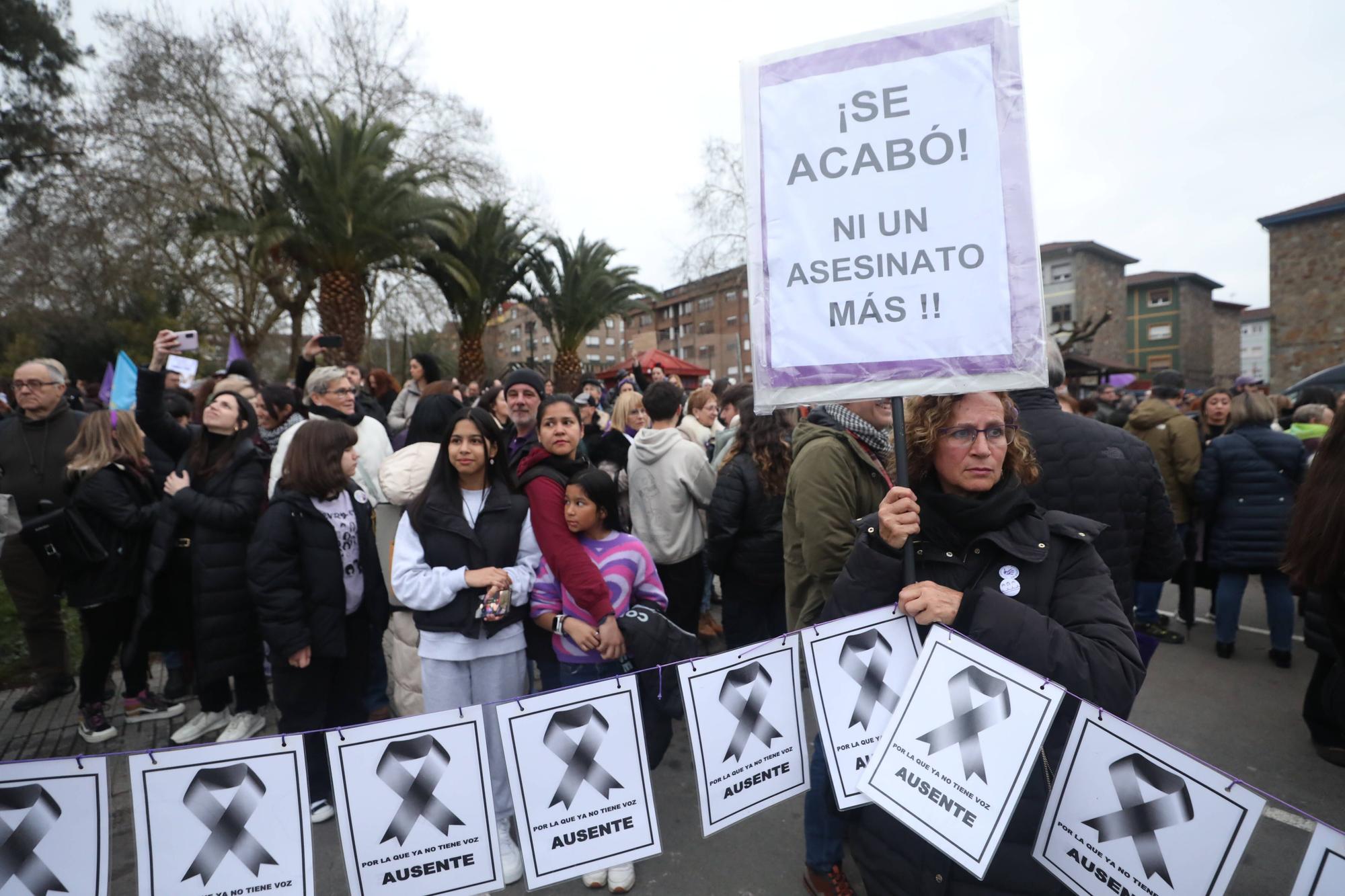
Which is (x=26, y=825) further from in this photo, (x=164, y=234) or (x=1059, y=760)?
(x=164, y=234)

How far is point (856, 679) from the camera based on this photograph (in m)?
1.82

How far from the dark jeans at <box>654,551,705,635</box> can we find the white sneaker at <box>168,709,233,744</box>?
2596 millimetres

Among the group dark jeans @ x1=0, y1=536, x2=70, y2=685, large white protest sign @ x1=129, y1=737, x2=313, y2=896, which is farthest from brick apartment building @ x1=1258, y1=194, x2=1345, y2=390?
dark jeans @ x1=0, y1=536, x2=70, y2=685

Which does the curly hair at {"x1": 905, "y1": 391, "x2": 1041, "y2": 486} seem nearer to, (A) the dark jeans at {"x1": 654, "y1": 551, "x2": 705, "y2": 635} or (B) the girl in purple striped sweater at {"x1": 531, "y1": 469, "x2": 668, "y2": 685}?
(B) the girl in purple striped sweater at {"x1": 531, "y1": 469, "x2": 668, "y2": 685}

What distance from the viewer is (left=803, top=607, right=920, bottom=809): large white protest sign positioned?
1.79 meters

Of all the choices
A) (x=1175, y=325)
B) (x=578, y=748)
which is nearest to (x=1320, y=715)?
(x=578, y=748)

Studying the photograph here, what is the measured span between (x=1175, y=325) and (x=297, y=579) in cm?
6272

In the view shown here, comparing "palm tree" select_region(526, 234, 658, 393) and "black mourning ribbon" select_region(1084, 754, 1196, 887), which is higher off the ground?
"palm tree" select_region(526, 234, 658, 393)

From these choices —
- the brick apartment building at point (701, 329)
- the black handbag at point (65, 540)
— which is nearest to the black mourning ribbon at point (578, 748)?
the black handbag at point (65, 540)

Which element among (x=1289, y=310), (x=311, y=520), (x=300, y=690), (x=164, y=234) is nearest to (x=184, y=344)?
(x=311, y=520)

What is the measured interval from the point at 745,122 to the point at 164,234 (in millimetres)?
21646

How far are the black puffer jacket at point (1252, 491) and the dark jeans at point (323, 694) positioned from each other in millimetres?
5546

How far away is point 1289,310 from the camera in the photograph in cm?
2881

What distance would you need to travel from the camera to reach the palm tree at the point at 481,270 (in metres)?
17.6
